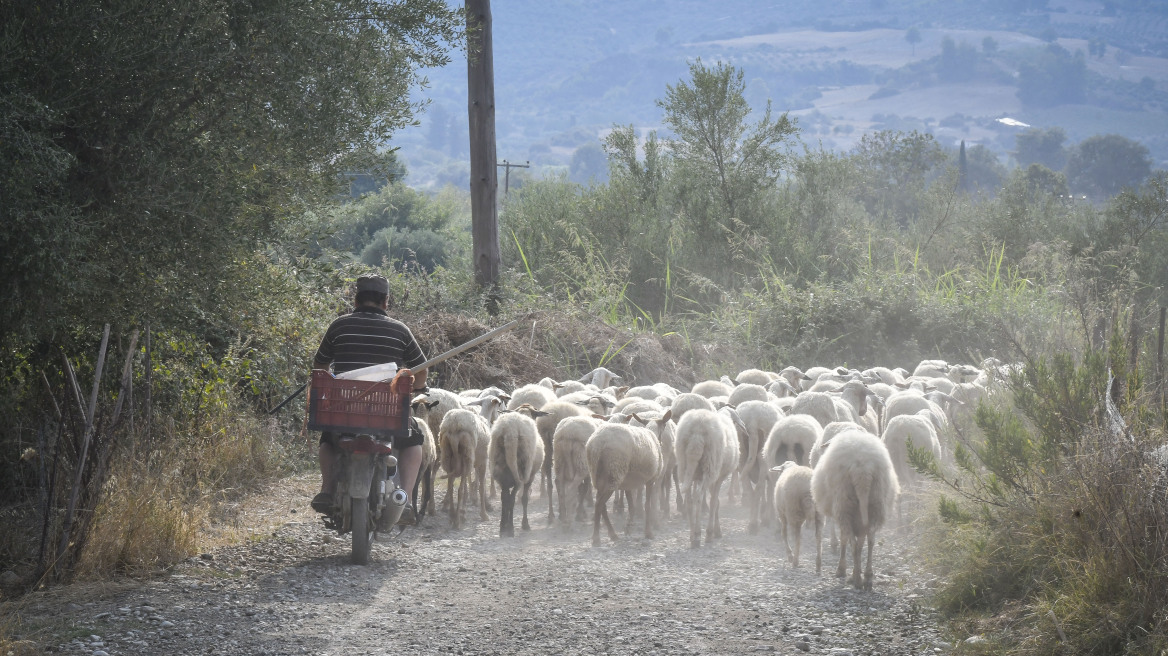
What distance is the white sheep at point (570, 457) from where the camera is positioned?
9.76m

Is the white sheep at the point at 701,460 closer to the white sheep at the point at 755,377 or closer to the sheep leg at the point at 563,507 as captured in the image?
the sheep leg at the point at 563,507

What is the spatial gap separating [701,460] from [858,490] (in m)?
2.02

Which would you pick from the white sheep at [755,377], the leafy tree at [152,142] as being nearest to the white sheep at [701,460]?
the leafy tree at [152,142]

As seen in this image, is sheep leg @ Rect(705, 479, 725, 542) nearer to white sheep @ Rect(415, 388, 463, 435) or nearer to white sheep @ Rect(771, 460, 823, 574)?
white sheep @ Rect(771, 460, 823, 574)

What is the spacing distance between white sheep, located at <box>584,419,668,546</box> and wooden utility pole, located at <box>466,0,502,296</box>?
29.7 ft

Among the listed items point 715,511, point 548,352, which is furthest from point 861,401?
point 548,352

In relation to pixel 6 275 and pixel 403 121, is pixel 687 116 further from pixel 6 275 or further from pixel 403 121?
pixel 6 275

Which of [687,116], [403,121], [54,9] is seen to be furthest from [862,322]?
[54,9]

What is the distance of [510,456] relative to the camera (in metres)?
9.44

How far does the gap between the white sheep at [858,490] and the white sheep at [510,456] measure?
293cm

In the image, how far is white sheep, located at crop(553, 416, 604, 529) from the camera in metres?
9.76

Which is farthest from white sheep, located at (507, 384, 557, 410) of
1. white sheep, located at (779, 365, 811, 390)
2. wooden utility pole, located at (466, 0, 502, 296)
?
wooden utility pole, located at (466, 0, 502, 296)

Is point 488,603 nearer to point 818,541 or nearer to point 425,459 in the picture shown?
point 818,541

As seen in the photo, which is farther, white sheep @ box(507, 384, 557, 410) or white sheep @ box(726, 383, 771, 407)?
white sheep @ box(726, 383, 771, 407)
